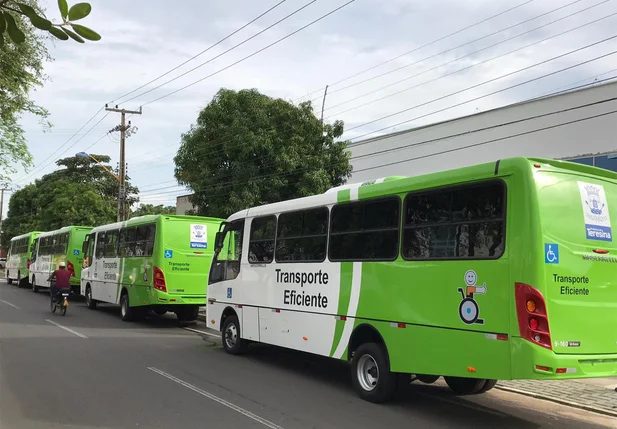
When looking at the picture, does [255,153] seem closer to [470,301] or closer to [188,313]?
[188,313]

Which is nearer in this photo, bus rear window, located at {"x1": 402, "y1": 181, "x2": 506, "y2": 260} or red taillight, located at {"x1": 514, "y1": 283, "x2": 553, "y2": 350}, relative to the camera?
red taillight, located at {"x1": 514, "y1": 283, "x2": 553, "y2": 350}

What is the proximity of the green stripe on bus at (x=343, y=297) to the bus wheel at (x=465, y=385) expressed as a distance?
5.62 ft

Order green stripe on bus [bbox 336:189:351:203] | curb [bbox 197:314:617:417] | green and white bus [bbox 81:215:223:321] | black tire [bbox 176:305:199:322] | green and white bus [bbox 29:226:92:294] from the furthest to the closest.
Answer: green and white bus [bbox 29:226:92:294]
black tire [bbox 176:305:199:322]
green and white bus [bbox 81:215:223:321]
green stripe on bus [bbox 336:189:351:203]
curb [bbox 197:314:617:417]

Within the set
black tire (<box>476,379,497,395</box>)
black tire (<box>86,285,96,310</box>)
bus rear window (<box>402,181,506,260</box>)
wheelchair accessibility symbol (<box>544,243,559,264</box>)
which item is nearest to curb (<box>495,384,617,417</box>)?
black tire (<box>476,379,497,395</box>)

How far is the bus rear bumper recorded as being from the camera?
17.8 feet

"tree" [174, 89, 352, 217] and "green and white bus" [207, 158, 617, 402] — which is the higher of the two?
"tree" [174, 89, 352, 217]

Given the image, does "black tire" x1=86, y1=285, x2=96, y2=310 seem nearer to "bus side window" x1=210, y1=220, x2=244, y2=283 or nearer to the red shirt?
the red shirt

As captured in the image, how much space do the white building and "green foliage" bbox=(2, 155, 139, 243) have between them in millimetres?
28105

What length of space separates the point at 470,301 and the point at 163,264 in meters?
10.4

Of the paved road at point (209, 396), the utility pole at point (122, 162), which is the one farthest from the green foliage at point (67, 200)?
the paved road at point (209, 396)

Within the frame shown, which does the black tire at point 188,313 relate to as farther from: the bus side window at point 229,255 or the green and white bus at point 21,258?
the green and white bus at point 21,258

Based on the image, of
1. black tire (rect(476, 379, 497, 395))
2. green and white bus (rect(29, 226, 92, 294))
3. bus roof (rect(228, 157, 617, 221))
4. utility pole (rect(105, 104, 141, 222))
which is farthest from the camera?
utility pole (rect(105, 104, 141, 222))

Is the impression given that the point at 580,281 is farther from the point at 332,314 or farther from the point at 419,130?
the point at 419,130

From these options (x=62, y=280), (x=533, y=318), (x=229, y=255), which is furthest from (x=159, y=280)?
(x=533, y=318)
